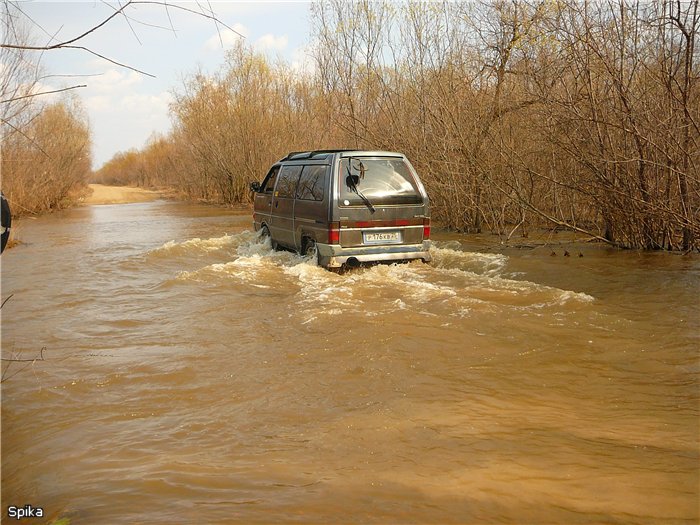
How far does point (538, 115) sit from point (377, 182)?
530 cm

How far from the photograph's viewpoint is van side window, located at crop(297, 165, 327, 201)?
8.35 metres

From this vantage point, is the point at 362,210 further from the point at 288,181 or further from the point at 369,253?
the point at 288,181

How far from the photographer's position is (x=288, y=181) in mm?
9742

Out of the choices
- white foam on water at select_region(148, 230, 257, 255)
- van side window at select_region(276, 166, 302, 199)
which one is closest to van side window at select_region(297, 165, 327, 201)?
van side window at select_region(276, 166, 302, 199)

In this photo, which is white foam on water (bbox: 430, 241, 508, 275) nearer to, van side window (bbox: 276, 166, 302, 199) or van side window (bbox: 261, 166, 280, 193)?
van side window (bbox: 276, 166, 302, 199)

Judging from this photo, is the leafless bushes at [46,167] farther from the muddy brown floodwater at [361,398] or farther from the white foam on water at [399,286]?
the muddy brown floodwater at [361,398]

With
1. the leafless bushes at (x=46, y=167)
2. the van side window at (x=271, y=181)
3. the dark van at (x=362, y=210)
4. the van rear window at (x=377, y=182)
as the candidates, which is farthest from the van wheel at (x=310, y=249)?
the leafless bushes at (x=46, y=167)

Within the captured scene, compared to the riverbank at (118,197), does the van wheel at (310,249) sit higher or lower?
lower

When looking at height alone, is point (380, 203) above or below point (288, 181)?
below

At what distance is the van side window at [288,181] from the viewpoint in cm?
945

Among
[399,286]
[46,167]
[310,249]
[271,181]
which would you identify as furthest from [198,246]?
[46,167]

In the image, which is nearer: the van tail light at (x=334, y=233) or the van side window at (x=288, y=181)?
the van tail light at (x=334, y=233)

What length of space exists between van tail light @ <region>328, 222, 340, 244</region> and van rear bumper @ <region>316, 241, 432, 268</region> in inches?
2.3

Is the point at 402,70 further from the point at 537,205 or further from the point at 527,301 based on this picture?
the point at 527,301
